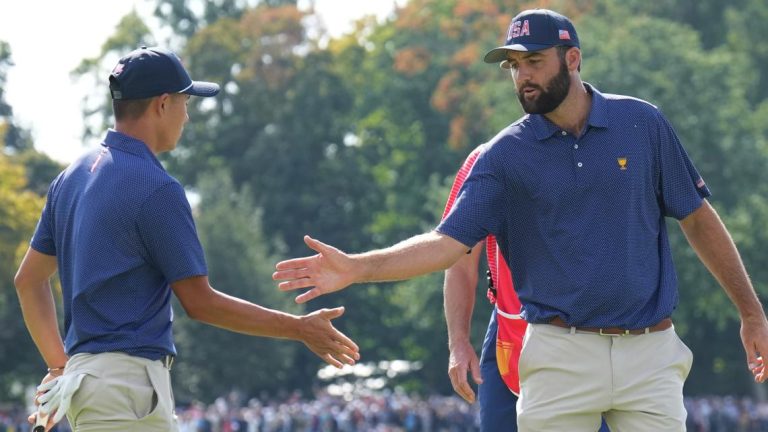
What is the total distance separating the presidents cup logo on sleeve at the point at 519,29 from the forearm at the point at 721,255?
1084 mm

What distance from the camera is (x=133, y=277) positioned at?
645cm

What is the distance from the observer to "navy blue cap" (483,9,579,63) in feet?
22.7

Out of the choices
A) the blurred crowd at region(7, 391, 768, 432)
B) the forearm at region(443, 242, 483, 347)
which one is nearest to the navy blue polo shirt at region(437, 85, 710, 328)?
the forearm at region(443, 242, 483, 347)

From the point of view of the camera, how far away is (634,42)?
49.2m

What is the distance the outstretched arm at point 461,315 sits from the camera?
8344 millimetres

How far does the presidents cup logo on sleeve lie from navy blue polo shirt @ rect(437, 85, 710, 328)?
14.3 inches

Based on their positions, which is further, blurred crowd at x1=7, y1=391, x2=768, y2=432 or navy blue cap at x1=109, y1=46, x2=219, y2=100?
blurred crowd at x1=7, y1=391, x2=768, y2=432

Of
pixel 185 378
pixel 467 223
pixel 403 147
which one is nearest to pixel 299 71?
pixel 403 147

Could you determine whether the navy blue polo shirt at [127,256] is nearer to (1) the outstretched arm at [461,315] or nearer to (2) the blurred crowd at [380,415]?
(1) the outstretched arm at [461,315]

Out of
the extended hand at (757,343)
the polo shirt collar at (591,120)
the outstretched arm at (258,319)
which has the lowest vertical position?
the extended hand at (757,343)

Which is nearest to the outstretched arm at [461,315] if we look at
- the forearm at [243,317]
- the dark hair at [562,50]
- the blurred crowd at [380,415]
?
the dark hair at [562,50]

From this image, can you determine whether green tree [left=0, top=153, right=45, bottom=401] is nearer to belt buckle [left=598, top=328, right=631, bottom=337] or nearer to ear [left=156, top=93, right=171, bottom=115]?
ear [left=156, top=93, right=171, bottom=115]

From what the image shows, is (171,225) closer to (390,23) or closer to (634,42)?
(634,42)

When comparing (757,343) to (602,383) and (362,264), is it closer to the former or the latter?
(602,383)
